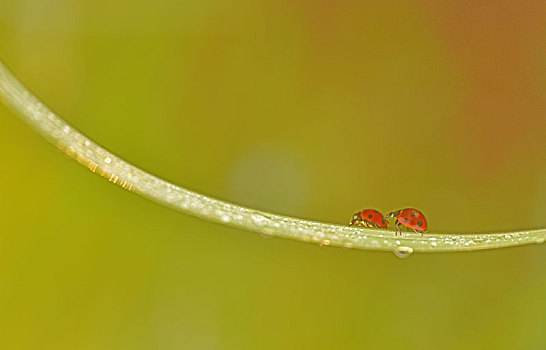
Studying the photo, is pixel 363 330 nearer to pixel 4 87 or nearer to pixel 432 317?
pixel 432 317

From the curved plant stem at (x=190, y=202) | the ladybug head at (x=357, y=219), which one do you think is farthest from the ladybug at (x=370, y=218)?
the curved plant stem at (x=190, y=202)

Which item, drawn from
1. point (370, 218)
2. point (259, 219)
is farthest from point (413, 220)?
point (259, 219)

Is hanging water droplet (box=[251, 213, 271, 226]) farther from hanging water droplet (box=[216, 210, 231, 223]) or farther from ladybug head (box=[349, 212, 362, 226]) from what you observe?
ladybug head (box=[349, 212, 362, 226])

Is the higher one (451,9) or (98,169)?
(451,9)

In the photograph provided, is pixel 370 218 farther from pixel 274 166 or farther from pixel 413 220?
pixel 274 166

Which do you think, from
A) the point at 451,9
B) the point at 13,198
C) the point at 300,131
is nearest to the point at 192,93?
the point at 300,131
